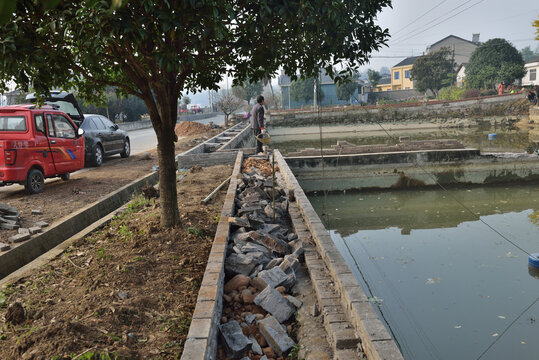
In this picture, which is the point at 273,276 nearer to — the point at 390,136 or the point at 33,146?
the point at 33,146

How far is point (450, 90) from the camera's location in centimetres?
3962

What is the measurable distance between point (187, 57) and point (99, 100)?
94.0 inches

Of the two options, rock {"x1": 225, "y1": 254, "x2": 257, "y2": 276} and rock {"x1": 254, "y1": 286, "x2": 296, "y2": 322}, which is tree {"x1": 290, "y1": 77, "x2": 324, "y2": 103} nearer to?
rock {"x1": 225, "y1": 254, "x2": 257, "y2": 276}

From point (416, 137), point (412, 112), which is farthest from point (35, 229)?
point (412, 112)

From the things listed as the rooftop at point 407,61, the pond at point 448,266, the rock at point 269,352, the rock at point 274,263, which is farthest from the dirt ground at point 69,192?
the rooftop at point 407,61

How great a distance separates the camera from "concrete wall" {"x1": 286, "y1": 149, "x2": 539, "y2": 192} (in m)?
13.6

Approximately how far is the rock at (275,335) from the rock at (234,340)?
19 cm

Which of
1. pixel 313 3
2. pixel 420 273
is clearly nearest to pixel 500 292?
pixel 420 273

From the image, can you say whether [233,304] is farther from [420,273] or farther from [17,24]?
[420,273]

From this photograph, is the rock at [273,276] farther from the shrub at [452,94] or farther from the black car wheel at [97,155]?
the shrub at [452,94]

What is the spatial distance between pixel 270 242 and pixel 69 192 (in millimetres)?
5297

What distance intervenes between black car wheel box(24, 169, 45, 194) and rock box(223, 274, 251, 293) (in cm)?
551

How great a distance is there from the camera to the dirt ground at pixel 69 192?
681 cm

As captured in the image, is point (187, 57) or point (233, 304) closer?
point (187, 57)
